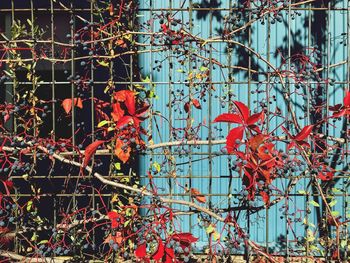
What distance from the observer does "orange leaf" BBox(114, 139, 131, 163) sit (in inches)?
122

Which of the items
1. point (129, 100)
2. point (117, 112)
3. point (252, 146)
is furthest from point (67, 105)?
point (252, 146)

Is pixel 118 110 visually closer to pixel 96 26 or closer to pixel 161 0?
pixel 96 26

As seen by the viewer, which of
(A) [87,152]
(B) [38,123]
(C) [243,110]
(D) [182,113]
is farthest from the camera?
(D) [182,113]

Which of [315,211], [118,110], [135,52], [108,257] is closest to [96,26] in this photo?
[135,52]

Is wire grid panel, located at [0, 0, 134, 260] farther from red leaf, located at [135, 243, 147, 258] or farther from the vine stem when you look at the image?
red leaf, located at [135, 243, 147, 258]

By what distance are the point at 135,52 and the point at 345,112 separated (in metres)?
1.19

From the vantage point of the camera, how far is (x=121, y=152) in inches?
123

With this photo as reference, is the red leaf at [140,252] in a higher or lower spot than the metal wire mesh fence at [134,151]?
lower

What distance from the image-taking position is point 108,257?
3219mm

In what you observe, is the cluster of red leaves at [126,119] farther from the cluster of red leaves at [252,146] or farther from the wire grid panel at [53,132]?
the cluster of red leaves at [252,146]

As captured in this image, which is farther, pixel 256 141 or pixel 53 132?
pixel 53 132

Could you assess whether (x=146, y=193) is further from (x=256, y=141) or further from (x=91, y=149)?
(x=256, y=141)

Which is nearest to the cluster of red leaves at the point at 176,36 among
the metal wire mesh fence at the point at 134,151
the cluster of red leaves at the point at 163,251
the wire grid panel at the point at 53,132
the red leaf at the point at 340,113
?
the metal wire mesh fence at the point at 134,151

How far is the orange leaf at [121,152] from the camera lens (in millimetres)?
3094
